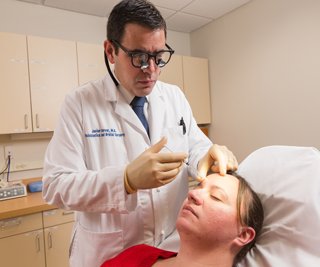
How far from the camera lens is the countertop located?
1.90 meters

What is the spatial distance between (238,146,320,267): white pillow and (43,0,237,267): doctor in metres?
0.21

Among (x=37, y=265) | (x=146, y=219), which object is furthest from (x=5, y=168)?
(x=146, y=219)

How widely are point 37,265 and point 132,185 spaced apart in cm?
169

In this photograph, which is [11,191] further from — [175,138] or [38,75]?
[175,138]

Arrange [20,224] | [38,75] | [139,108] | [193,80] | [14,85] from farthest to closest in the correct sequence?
[193,80]
[38,75]
[14,85]
[20,224]
[139,108]

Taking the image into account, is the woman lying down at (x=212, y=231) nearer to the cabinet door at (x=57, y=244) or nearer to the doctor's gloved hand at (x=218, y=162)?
the doctor's gloved hand at (x=218, y=162)

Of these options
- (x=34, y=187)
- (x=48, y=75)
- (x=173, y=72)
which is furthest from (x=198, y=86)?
(x=34, y=187)

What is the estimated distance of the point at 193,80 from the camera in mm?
3375

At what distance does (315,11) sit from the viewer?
227cm

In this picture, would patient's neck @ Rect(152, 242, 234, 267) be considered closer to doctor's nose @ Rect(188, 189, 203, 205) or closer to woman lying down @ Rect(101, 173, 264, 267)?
woman lying down @ Rect(101, 173, 264, 267)

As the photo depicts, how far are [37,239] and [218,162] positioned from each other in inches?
67.6

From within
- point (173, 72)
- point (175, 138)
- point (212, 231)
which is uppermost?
point (173, 72)

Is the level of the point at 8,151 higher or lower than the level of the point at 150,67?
lower

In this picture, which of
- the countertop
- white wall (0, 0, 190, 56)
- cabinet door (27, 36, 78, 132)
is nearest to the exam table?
the countertop
